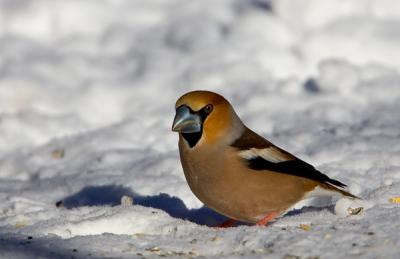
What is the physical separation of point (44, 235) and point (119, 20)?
4849mm

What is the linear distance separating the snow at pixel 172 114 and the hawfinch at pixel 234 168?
0.51 feet

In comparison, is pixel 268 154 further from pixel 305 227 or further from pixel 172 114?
pixel 172 114

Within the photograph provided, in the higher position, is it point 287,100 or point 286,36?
point 286,36

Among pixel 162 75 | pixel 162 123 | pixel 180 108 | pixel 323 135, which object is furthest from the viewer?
pixel 162 75

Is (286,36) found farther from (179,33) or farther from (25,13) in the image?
(25,13)

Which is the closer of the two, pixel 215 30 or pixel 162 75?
pixel 162 75

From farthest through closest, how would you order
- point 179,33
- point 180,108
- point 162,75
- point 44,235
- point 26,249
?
point 179,33, point 162,75, point 180,108, point 44,235, point 26,249

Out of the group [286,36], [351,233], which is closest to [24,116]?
[286,36]

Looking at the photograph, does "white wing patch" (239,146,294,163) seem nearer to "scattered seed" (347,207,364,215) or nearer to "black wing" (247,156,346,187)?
"black wing" (247,156,346,187)

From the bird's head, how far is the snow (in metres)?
0.50

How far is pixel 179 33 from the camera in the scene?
914 centimetres

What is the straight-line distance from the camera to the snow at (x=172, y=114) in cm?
477

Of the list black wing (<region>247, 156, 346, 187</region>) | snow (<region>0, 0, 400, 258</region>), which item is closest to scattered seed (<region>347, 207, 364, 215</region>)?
snow (<region>0, 0, 400, 258</region>)

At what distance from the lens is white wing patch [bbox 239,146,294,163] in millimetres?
5176
